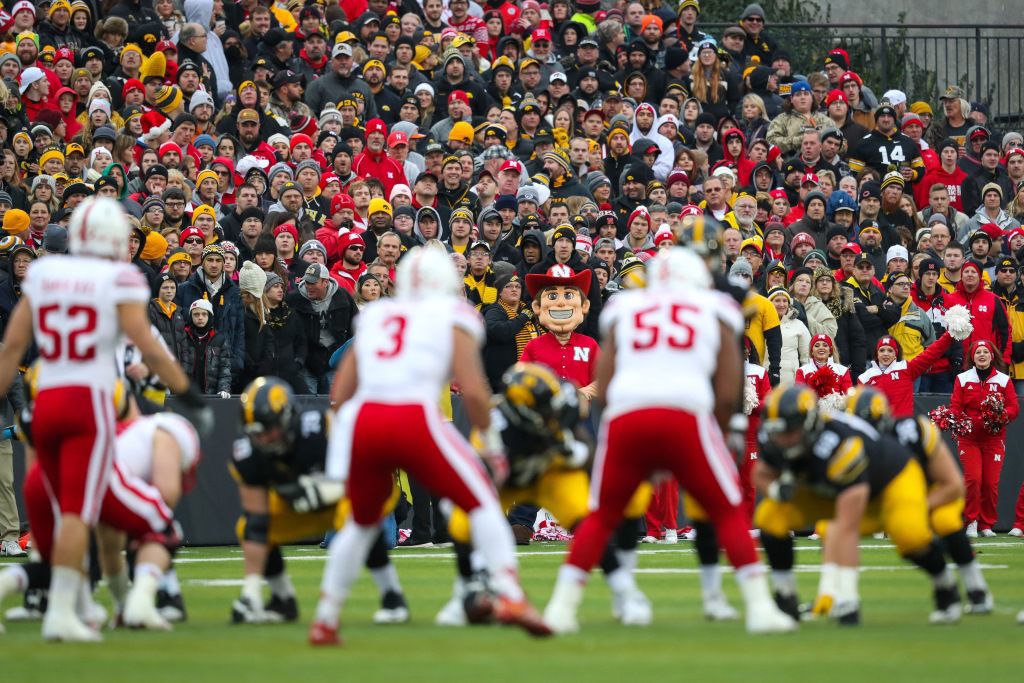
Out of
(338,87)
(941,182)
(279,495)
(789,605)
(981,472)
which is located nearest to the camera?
(789,605)

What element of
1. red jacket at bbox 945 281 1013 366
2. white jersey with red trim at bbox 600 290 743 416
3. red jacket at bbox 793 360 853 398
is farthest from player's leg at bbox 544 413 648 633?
red jacket at bbox 945 281 1013 366

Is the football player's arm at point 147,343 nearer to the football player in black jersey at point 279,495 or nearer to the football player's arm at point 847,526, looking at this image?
the football player in black jersey at point 279,495

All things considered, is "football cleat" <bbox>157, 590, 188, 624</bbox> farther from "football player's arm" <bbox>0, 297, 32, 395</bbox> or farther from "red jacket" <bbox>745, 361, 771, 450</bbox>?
"red jacket" <bbox>745, 361, 771, 450</bbox>

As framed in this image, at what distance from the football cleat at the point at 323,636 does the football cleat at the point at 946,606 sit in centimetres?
338

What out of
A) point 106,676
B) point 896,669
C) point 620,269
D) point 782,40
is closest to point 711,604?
point 896,669

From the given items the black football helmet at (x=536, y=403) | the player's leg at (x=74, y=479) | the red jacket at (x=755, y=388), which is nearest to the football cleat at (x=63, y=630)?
the player's leg at (x=74, y=479)

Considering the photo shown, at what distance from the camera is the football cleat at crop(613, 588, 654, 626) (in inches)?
365

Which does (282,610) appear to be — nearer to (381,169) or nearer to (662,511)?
(662,511)

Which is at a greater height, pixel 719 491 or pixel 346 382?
pixel 346 382

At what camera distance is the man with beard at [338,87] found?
2094 cm

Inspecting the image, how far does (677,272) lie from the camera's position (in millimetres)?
8633

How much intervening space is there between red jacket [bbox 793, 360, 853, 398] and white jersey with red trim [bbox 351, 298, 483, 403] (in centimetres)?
920

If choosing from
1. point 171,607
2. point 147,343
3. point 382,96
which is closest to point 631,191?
point 382,96

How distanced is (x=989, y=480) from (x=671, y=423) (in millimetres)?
10136
